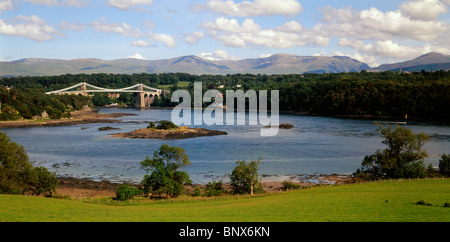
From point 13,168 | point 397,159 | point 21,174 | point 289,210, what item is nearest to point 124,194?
point 21,174

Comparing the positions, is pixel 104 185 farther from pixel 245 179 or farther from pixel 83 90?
pixel 83 90

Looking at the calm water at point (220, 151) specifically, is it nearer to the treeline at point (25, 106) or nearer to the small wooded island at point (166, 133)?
the small wooded island at point (166, 133)

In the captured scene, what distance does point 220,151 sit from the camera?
3569 cm

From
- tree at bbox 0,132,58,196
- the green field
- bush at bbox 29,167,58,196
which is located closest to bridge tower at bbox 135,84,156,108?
tree at bbox 0,132,58,196

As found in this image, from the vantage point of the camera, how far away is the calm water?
89.8 feet

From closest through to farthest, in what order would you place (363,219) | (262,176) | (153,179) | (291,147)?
(363,219) → (153,179) → (262,176) → (291,147)

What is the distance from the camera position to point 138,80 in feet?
468

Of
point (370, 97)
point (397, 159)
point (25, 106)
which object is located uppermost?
point (370, 97)

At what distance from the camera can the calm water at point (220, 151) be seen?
89.8ft

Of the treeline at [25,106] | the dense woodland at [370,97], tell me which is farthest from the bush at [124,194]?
the dense woodland at [370,97]

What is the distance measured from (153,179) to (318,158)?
17.0 meters
